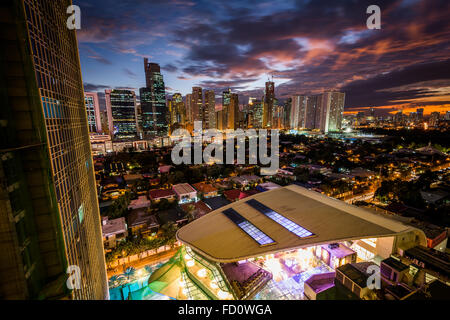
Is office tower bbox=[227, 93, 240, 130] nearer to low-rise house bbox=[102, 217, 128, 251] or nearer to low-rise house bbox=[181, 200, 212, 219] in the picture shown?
low-rise house bbox=[181, 200, 212, 219]

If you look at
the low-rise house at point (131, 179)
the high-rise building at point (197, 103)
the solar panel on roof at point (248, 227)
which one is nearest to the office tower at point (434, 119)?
the high-rise building at point (197, 103)

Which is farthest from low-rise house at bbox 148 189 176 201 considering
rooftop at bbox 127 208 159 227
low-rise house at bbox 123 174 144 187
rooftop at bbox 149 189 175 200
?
low-rise house at bbox 123 174 144 187

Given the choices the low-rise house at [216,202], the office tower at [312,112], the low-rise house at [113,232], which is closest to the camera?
the low-rise house at [113,232]

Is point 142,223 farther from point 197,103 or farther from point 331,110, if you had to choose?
point 331,110

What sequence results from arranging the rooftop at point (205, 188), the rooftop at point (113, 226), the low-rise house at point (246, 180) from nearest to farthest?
the rooftop at point (113, 226) < the rooftop at point (205, 188) < the low-rise house at point (246, 180)

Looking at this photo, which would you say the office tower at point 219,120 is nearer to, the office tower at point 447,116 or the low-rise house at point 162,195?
the low-rise house at point 162,195

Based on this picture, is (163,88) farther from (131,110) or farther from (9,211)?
(9,211)
